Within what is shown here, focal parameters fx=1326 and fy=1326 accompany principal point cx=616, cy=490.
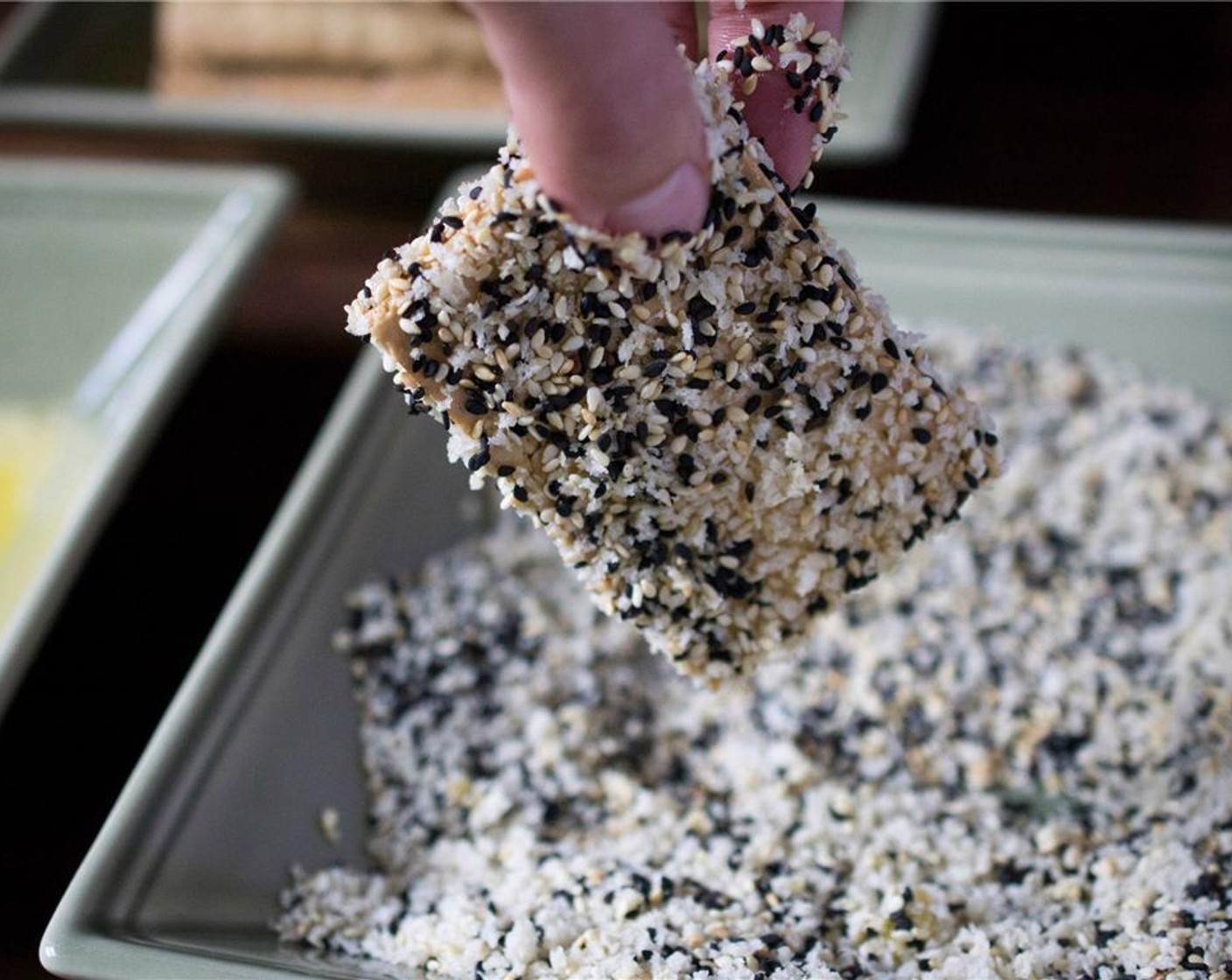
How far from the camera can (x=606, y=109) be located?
27.4 inches

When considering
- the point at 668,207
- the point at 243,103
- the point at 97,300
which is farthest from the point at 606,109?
the point at 243,103

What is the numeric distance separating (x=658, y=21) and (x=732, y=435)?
0.33m

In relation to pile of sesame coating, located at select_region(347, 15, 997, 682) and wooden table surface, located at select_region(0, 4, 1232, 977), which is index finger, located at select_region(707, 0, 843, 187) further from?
wooden table surface, located at select_region(0, 4, 1232, 977)

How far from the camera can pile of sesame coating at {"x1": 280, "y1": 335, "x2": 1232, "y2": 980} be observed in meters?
1.04

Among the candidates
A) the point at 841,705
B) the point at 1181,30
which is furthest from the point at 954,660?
the point at 1181,30

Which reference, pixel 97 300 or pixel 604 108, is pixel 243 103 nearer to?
pixel 97 300

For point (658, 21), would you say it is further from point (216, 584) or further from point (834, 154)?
point (834, 154)

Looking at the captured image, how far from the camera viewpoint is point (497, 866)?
118cm

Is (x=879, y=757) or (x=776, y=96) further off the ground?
(x=776, y=96)

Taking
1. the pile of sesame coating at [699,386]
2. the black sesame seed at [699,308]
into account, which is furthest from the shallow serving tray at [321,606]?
the black sesame seed at [699,308]

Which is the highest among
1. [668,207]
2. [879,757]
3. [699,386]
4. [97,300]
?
Result: [668,207]

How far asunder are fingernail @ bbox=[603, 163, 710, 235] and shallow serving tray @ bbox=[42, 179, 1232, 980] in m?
0.59

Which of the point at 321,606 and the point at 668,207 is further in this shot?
the point at 321,606

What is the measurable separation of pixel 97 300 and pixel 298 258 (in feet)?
1.05
